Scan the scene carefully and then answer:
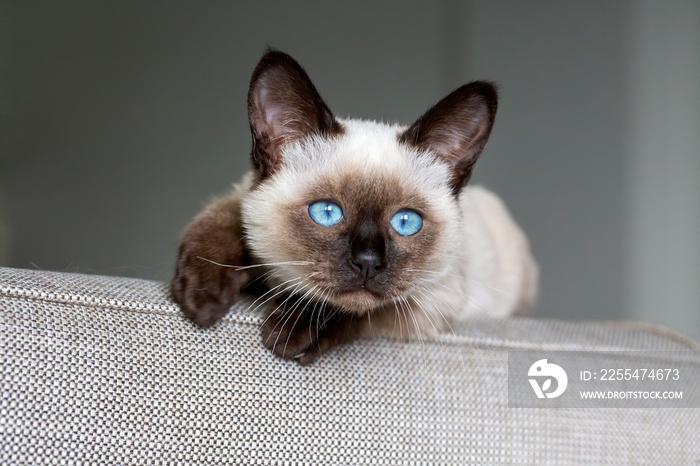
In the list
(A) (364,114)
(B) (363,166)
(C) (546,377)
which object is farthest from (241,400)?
(A) (364,114)

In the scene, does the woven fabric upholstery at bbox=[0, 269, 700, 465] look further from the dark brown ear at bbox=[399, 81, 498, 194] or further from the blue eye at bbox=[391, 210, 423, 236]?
the dark brown ear at bbox=[399, 81, 498, 194]

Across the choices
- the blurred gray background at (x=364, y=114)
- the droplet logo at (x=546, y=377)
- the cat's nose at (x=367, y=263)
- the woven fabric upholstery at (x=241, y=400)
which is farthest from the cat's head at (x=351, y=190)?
the blurred gray background at (x=364, y=114)

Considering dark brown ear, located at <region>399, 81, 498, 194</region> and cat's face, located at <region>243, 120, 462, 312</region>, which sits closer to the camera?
cat's face, located at <region>243, 120, 462, 312</region>

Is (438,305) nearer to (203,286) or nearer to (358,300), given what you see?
(358,300)

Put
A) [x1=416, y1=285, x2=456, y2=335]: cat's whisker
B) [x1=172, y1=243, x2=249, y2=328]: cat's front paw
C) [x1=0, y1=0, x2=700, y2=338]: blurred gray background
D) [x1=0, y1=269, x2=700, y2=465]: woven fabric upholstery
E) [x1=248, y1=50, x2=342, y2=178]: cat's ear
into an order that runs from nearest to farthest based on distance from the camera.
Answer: [x1=0, y1=269, x2=700, y2=465]: woven fabric upholstery
[x1=172, y1=243, x2=249, y2=328]: cat's front paw
[x1=248, y1=50, x2=342, y2=178]: cat's ear
[x1=416, y1=285, x2=456, y2=335]: cat's whisker
[x1=0, y1=0, x2=700, y2=338]: blurred gray background

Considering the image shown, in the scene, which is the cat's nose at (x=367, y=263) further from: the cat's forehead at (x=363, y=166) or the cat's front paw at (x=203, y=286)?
the cat's front paw at (x=203, y=286)

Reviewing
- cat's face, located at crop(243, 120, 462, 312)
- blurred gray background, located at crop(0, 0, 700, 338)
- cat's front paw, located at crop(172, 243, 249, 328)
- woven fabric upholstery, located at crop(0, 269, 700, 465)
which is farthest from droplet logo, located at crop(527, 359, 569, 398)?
blurred gray background, located at crop(0, 0, 700, 338)

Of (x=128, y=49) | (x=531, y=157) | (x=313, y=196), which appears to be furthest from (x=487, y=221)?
(x=128, y=49)
